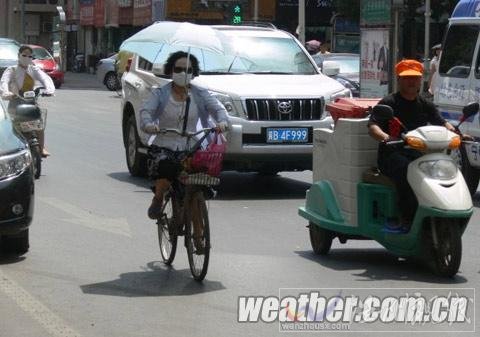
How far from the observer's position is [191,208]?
361 inches

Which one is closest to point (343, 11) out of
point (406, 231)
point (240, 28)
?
point (240, 28)

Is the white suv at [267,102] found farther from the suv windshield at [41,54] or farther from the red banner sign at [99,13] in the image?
the red banner sign at [99,13]

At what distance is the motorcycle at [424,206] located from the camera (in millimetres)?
9188

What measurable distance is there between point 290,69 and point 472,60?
7.97 ft

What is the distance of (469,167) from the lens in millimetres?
14695

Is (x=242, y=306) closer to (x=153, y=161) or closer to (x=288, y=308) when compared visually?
(x=288, y=308)

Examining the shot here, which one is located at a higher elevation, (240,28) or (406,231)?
(240,28)

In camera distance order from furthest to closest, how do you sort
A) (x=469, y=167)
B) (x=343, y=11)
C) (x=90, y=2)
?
1. (x=90, y=2)
2. (x=343, y=11)
3. (x=469, y=167)

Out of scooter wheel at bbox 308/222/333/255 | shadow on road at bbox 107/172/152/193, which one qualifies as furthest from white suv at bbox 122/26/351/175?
scooter wheel at bbox 308/222/333/255

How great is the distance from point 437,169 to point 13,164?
133 inches

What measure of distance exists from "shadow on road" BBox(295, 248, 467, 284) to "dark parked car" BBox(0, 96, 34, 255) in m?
2.36

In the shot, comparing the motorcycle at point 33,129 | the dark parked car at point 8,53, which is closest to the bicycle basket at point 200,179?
the motorcycle at point 33,129

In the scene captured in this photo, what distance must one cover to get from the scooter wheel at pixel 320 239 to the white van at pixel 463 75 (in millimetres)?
4316

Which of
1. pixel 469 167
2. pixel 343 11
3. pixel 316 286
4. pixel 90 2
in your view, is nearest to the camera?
pixel 316 286
